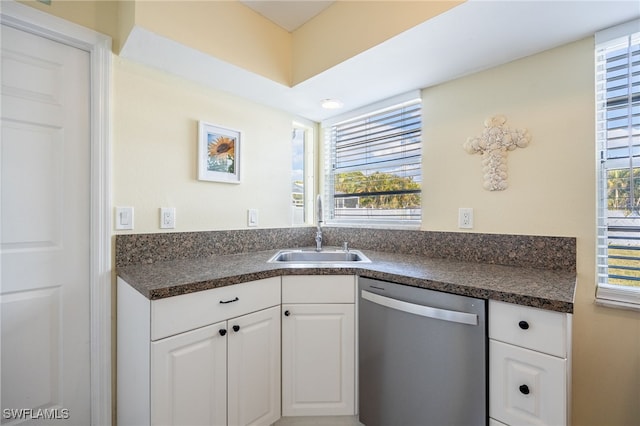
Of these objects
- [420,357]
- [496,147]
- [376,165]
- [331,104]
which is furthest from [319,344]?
[331,104]

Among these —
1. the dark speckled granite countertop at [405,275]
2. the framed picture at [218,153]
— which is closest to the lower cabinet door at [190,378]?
the dark speckled granite countertop at [405,275]

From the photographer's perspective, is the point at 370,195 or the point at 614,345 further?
the point at 370,195

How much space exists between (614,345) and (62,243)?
8.12 ft

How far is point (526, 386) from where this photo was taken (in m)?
0.98

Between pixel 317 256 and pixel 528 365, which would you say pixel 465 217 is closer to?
pixel 528 365

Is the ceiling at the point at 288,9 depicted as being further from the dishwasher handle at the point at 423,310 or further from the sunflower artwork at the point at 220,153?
the dishwasher handle at the point at 423,310

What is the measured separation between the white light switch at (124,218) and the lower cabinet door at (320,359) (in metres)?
0.91

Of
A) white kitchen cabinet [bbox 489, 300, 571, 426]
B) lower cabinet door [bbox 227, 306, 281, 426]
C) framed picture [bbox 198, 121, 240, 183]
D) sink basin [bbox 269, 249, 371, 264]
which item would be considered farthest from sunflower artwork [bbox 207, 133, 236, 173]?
white kitchen cabinet [bbox 489, 300, 571, 426]

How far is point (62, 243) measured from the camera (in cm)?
132

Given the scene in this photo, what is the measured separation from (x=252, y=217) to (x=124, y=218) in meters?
0.77

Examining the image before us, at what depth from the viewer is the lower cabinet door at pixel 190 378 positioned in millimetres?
1094

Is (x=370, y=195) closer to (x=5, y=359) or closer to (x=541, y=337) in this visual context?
(x=541, y=337)

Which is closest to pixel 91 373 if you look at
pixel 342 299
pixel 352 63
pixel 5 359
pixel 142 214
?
pixel 5 359

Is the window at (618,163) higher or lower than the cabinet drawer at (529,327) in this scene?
higher
